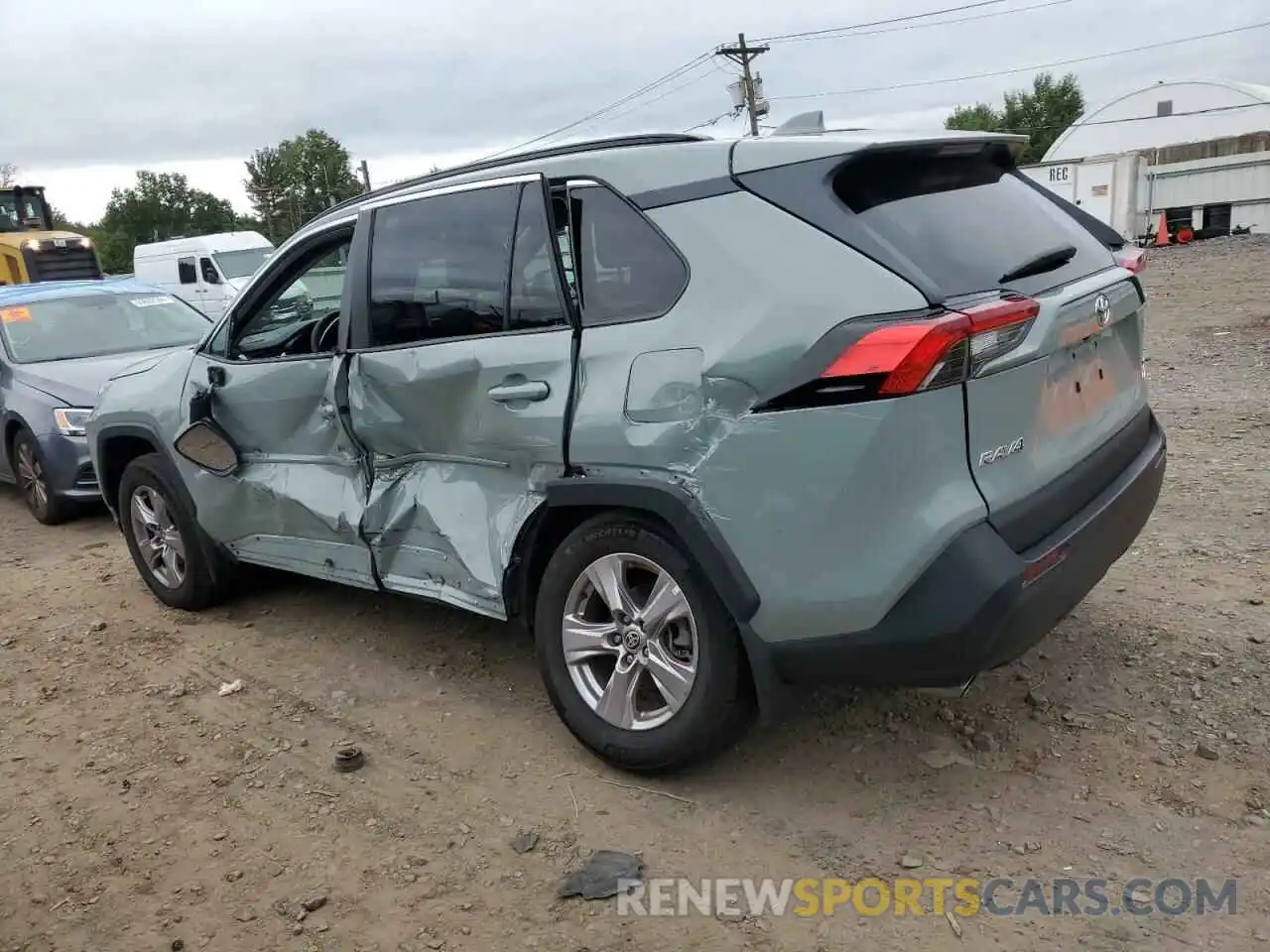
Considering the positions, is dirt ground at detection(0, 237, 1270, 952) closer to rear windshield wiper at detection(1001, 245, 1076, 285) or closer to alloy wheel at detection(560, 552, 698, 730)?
alloy wheel at detection(560, 552, 698, 730)

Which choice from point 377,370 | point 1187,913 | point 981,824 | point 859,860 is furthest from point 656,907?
point 377,370

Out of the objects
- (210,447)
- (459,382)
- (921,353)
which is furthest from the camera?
(210,447)

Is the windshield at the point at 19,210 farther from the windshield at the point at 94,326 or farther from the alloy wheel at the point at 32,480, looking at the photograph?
the alloy wheel at the point at 32,480

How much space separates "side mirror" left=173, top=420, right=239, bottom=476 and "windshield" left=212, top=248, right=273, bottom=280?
18.1 m

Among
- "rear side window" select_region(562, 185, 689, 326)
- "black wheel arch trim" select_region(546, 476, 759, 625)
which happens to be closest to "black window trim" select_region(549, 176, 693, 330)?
"rear side window" select_region(562, 185, 689, 326)

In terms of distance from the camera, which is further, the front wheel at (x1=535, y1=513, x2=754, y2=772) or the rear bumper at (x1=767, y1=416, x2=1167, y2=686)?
the front wheel at (x1=535, y1=513, x2=754, y2=772)

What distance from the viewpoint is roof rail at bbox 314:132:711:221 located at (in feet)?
10.4

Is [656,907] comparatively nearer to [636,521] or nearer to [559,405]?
[636,521]

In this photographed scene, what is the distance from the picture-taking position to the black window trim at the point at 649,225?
2.86 metres

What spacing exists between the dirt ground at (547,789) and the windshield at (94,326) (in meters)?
3.87

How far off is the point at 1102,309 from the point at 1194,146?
35948 millimetres

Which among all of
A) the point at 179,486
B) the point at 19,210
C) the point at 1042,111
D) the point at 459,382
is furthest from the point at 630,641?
the point at 1042,111

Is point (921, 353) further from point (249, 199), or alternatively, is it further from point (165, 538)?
point (249, 199)

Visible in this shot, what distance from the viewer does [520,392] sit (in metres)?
3.20
